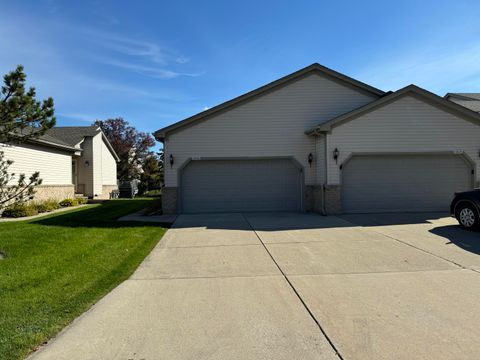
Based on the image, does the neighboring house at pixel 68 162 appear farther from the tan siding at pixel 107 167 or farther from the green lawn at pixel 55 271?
the green lawn at pixel 55 271

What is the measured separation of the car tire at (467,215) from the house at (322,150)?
161 inches

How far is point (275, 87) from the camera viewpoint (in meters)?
15.1

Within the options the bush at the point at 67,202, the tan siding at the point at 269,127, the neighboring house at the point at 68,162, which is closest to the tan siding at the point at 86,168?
the neighboring house at the point at 68,162

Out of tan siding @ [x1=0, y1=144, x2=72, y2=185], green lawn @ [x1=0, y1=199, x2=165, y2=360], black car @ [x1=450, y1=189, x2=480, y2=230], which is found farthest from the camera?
tan siding @ [x1=0, y1=144, x2=72, y2=185]

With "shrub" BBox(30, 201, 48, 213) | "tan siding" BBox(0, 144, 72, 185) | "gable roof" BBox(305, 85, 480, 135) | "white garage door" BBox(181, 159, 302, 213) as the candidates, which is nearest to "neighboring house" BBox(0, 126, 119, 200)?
"tan siding" BBox(0, 144, 72, 185)

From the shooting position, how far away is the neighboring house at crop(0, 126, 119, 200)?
17.4m

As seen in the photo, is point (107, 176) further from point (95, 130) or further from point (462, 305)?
point (462, 305)

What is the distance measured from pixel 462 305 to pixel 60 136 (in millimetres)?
26419

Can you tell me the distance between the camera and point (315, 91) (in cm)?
1540

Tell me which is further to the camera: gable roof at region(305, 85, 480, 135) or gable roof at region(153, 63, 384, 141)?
gable roof at region(153, 63, 384, 141)

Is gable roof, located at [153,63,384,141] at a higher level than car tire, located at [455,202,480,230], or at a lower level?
higher

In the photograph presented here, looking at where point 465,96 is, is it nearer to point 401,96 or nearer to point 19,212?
point 401,96

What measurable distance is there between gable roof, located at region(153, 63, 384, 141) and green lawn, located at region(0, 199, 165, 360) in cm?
495

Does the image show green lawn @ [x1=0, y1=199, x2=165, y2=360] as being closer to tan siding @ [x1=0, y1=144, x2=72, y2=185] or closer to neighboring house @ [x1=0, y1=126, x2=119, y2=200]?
tan siding @ [x1=0, y1=144, x2=72, y2=185]
